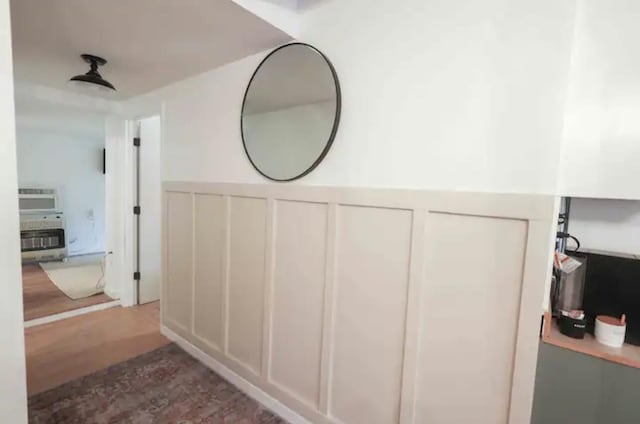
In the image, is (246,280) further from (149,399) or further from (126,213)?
(126,213)

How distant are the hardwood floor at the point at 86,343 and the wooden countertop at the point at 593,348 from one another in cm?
269

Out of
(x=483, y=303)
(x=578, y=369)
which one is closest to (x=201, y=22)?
(x=483, y=303)

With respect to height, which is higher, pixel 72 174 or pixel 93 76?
pixel 93 76

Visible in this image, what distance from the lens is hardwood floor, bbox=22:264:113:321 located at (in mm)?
3123

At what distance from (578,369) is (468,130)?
0.88 meters

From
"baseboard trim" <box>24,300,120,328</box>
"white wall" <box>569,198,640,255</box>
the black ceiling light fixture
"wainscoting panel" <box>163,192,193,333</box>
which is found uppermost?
the black ceiling light fixture

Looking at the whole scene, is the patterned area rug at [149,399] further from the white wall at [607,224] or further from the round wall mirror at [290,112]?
the white wall at [607,224]

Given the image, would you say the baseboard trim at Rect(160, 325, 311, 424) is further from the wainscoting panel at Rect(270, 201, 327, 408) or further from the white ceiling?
the white ceiling

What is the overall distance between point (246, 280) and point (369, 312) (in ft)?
2.92

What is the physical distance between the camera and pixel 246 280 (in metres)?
1.99

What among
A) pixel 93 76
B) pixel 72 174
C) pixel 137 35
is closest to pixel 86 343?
pixel 93 76

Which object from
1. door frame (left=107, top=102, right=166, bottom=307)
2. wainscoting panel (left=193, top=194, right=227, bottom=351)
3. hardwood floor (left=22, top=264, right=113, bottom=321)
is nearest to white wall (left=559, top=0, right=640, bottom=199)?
wainscoting panel (left=193, top=194, right=227, bottom=351)

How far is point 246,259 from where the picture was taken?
1978mm

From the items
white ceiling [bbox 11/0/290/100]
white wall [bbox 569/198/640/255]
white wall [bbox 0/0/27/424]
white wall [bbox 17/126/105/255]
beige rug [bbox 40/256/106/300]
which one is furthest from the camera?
white wall [bbox 17/126/105/255]
